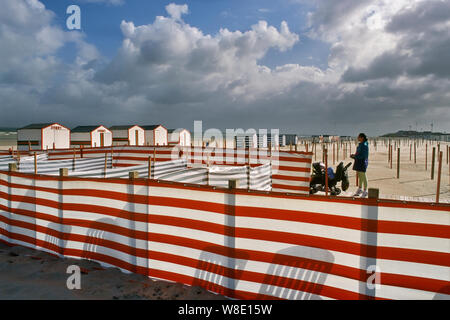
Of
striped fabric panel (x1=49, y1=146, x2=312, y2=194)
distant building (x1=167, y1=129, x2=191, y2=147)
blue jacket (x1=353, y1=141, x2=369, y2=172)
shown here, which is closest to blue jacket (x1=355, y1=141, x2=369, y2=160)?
blue jacket (x1=353, y1=141, x2=369, y2=172)

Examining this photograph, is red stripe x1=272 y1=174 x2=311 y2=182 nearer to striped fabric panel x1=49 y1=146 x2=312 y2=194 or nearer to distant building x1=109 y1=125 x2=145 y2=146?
striped fabric panel x1=49 y1=146 x2=312 y2=194

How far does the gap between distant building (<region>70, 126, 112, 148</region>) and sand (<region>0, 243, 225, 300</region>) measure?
31.0 metres

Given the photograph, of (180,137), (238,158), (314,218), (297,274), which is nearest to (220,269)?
(297,274)

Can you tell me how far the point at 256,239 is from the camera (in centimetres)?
404

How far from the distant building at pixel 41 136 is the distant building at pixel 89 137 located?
130 inches

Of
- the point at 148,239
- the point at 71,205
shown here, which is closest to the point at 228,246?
the point at 148,239

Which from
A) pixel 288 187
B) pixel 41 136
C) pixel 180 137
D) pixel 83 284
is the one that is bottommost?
pixel 83 284

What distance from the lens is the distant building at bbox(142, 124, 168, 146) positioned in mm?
42781

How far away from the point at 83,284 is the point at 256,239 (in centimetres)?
286

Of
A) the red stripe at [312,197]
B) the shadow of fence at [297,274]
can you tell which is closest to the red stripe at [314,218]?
the red stripe at [312,197]

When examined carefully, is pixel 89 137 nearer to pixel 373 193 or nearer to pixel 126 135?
pixel 126 135

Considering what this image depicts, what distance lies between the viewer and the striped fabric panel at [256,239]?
337cm

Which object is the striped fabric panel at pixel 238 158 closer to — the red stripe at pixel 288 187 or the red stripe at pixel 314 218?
the red stripe at pixel 288 187

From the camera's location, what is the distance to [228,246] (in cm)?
418
